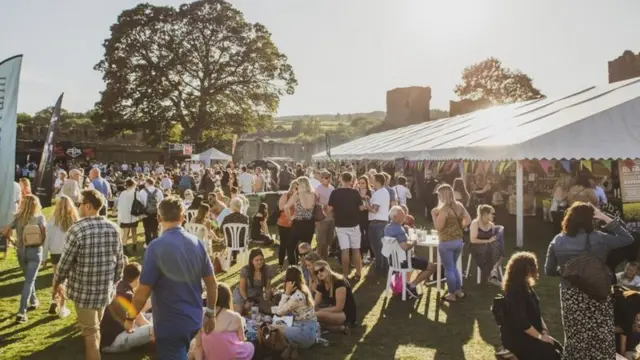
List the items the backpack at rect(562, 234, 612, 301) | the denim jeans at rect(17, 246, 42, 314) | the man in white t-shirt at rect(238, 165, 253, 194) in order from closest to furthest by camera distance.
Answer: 1. the backpack at rect(562, 234, 612, 301)
2. the denim jeans at rect(17, 246, 42, 314)
3. the man in white t-shirt at rect(238, 165, 253, 194)

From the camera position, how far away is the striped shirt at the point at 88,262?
4086mm

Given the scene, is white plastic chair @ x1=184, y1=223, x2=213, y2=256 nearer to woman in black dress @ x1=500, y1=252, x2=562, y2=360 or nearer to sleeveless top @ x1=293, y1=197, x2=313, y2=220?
sleeveless top @ x1=293, y1=197, x2=313, y2=220

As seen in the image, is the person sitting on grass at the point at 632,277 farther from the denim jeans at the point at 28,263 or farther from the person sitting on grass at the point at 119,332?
the denim jeans at the point at 28,263

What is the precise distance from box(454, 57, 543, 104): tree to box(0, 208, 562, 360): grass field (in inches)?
2207

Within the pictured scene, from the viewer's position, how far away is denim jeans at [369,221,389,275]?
8.45m

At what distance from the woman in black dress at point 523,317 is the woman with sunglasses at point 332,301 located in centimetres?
202

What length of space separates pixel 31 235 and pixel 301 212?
12.2 ft

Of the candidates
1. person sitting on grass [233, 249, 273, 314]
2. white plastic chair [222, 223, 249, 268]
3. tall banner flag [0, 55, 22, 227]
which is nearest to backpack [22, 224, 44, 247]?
tall banner flag [0, 55, 22, 227]

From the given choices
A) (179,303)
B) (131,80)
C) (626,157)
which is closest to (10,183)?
(179,303)

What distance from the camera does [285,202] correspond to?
8.77 meters

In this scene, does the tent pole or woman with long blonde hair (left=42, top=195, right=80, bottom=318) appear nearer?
woman with long blonde hair (left=42, top=195, right=80, bottom=318)

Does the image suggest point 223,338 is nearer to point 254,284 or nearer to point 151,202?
point 254,284

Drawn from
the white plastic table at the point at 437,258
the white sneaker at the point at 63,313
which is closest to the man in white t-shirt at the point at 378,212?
the white plastic table at the point at 437,258

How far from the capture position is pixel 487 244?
26.2 feet
